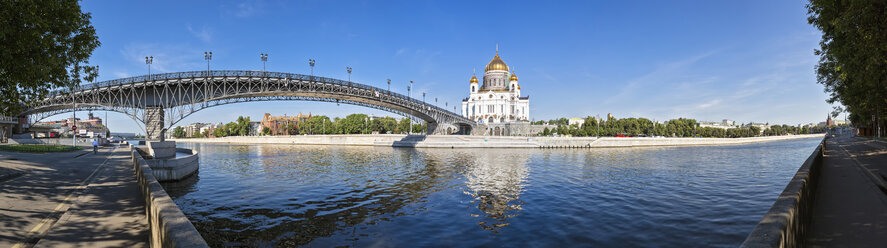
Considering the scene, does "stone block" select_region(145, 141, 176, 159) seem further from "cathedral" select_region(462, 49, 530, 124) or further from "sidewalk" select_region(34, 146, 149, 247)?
"cathedral" select_region(462, 49, 530, 124)

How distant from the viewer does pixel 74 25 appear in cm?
1491

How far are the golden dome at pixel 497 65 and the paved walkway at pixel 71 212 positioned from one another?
412 ft

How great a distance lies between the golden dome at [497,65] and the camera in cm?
13600

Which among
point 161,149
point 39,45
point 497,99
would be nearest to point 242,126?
point 497,99

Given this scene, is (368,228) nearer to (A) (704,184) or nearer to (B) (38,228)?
(B) (38,228)

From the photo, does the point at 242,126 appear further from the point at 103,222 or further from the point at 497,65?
the point at 103,222

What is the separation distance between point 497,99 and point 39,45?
399ft

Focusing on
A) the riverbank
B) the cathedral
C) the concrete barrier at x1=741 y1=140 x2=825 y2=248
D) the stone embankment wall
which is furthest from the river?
the cathedral

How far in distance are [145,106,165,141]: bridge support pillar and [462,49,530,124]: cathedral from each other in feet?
319

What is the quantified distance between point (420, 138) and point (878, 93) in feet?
207

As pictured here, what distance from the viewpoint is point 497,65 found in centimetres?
13650

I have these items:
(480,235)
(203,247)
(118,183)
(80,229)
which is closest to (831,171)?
(480,235)

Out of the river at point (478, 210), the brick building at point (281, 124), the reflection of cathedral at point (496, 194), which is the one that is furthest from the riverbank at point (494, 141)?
the brick building at point (281, 124)

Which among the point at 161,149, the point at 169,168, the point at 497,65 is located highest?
the point at 497,65
